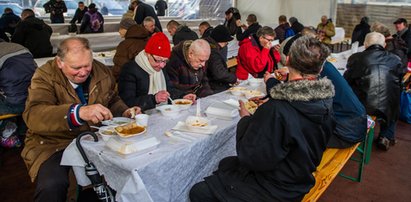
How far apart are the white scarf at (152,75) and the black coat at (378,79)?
6.34 feet

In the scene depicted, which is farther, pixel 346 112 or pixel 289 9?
pixel 289 9

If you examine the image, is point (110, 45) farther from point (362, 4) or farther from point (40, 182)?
point (362, 4)

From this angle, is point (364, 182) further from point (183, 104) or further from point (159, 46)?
point (159, 46)

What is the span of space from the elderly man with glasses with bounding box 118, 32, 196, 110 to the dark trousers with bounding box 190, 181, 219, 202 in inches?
32.1

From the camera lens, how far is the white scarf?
2602 mm

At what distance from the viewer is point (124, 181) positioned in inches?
63.0

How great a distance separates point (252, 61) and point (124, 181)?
9.16 ft

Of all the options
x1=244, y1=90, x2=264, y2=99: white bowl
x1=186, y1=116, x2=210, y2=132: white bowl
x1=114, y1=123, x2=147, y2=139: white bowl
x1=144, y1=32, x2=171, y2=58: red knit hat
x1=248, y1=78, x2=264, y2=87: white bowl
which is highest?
x1=144, y1=32, x2=171, y2=58: red knit hat

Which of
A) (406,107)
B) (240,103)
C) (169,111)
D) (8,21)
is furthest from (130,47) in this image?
(8,21)

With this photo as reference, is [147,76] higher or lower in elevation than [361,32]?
higher

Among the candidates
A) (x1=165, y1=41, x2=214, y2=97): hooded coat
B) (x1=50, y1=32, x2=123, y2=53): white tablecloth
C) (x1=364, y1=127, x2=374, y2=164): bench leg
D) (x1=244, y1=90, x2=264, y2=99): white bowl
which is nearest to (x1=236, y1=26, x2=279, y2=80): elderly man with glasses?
(x1=165, y1=41, x2=214, y2=97): hooded coat

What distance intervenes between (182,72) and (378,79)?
1872mm

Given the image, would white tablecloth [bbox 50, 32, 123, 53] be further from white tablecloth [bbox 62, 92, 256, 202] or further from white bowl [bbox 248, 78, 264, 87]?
white tablecloth [bbox 62, 92, 256, 202]

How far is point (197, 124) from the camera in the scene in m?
1.96
